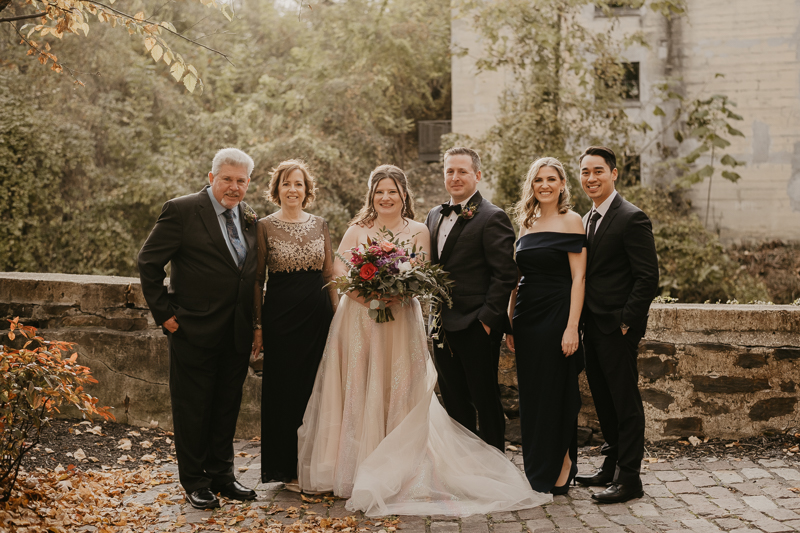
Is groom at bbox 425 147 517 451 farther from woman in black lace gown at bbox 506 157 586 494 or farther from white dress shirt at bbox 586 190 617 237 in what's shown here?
white dress shirt at bbox 586 190 617 237

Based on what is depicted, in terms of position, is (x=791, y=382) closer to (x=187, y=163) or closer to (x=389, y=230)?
(x=389, y=230)

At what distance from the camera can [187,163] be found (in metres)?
13.0

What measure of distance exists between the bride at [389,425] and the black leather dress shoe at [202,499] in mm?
528

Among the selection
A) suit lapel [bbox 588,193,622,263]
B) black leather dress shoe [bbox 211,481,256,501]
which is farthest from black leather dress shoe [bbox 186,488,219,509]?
suit lapel [bbox 588,193,622,263]

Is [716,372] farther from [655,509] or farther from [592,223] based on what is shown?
[592,223]

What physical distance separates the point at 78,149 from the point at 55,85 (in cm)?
129

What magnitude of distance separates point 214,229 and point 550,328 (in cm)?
212

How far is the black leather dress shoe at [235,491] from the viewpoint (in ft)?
13.5

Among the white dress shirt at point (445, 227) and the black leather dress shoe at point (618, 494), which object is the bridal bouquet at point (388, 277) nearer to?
the white dress shirt at point (445, 227)

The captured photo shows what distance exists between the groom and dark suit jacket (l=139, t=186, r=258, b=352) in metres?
1.28

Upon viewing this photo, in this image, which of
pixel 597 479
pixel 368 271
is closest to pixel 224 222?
pixel 368 271

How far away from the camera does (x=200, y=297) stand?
4.03 metres

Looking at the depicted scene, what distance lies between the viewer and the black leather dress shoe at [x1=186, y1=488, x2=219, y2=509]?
12.9ft

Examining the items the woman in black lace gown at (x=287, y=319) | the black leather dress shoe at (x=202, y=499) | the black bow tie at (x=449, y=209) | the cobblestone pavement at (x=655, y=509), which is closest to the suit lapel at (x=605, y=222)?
the black bow tie at (x=449, y=209)
